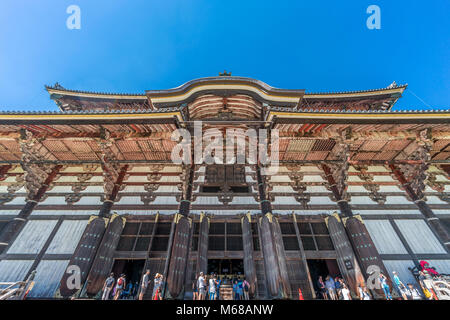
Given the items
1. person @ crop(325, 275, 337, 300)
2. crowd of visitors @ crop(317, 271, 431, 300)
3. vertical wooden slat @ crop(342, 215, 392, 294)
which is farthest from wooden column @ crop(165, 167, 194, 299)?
vertical wooden slat @ crop(342, 215, 392, 294)

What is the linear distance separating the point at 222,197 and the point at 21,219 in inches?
341

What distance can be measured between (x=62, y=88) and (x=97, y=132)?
6.18 meters

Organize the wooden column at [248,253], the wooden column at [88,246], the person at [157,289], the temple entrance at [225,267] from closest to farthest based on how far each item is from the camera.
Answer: the person at [157,289], the wooden column at [88,246], the wooden column at [248,253], the temple entrance at [225,267]

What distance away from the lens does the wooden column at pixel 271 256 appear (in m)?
6.70

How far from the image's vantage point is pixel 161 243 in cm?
807

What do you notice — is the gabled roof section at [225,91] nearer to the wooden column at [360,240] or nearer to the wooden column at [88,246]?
the wooden column at [360,240]

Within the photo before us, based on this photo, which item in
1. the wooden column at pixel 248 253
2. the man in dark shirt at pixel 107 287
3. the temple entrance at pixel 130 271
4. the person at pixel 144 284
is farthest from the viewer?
the temple entrance at pixel 130 271

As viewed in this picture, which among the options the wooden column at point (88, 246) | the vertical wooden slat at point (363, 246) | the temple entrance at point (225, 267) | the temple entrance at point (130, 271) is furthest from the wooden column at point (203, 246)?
the vertical wooden slat at point (363, 246)

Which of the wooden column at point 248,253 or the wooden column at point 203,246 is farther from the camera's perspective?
the wooden column at point 203,246

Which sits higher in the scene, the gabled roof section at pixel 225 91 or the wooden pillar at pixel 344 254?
the gabled roof section at pixel 225 91

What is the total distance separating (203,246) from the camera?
307 inches

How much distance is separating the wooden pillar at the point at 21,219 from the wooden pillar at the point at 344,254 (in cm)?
1307
